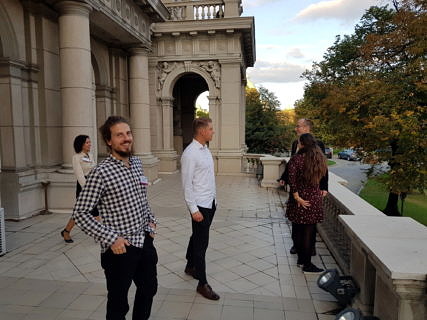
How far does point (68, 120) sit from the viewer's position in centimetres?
798

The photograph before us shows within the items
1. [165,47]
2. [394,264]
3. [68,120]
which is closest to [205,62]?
[165,47]

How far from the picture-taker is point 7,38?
291 inches

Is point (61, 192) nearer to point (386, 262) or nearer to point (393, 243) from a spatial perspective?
point (393, 243)

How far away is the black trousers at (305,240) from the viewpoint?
4676 mm

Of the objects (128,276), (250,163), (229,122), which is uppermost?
(229,122)

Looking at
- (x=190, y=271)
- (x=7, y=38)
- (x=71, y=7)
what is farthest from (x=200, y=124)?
(x=7, y=38)

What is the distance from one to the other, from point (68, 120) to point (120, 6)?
4.06 m

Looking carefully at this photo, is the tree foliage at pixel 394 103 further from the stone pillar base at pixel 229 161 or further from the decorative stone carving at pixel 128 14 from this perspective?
the decorative stone carving at pixel 128 14

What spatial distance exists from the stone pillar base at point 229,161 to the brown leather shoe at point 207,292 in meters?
11.5

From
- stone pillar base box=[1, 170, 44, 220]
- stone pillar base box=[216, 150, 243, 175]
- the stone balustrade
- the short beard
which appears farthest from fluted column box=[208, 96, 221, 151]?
the short beard

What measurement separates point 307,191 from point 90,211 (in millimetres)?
3042

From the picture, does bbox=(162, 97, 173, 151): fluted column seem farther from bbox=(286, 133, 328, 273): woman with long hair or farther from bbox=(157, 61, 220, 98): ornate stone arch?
bbox=(286, 133, 328, 273): woman with long hair

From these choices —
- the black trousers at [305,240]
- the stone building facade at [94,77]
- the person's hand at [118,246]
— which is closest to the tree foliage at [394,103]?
the stone building facade at [94,77]

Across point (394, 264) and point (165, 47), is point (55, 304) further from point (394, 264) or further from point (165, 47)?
point (165, 47)
